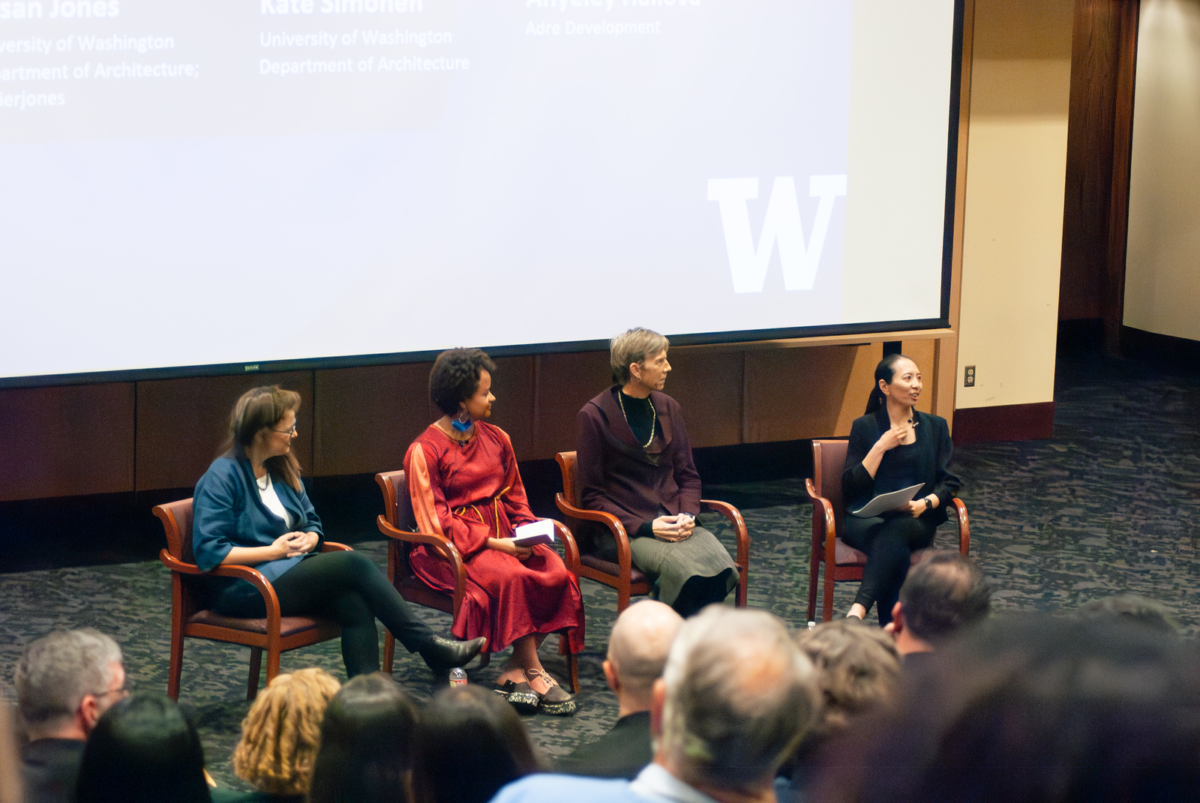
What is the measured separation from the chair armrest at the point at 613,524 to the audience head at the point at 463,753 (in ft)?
6.96

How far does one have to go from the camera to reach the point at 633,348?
417 cm

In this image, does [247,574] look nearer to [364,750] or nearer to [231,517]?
[231,517]

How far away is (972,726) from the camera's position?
2.02 feet

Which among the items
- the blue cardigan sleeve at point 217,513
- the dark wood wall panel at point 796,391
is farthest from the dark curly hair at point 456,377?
the dark wood wall panel at point 796,391

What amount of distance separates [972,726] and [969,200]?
6278mm

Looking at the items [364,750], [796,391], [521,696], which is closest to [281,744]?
[364,750]

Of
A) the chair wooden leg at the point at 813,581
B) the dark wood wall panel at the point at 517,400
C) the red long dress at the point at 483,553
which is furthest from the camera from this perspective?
the dark wood wall panel at the point at 517,400

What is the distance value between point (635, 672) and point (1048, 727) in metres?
1.43

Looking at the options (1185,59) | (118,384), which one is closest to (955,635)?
(118,384)

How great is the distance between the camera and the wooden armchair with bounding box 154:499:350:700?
11.1 feet

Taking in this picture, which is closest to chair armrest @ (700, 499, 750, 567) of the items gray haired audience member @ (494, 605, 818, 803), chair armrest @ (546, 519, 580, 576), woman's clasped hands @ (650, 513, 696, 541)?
woman's clasped hands @ (650, 513, 696, 541)

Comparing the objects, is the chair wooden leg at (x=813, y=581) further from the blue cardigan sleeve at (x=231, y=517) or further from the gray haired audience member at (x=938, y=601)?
the gray haired audience member at (x=938, y=601)

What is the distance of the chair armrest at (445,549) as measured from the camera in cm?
369

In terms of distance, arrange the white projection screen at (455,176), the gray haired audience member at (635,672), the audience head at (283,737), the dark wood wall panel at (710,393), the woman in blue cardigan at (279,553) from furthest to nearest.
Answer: the dark wood wall panel at (710,393) → the white projection screen at (455,176) → the woman in blue cardigan at (279,553) → the audience head at (283,737) → the gray haired audience member at (635,672)
